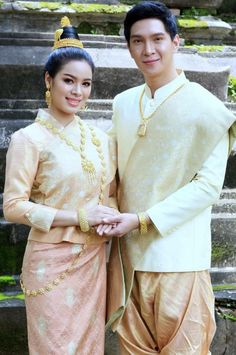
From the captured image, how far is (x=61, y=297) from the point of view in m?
2.49

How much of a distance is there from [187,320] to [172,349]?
0.14 metres

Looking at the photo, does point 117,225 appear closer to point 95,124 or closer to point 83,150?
point 83,150

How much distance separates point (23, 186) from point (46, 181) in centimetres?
10

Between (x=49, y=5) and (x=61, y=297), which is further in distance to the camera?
(x=49, y=5)

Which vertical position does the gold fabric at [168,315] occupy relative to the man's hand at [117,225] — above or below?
below

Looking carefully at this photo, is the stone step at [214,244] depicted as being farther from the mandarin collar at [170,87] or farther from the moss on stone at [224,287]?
the mandarin collar at [170,87]

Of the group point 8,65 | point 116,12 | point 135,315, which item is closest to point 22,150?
point 135,315

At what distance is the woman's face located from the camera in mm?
2479

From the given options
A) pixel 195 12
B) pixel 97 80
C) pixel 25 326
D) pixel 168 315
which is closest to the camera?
pixel 168 315

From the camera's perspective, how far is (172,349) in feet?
8.30

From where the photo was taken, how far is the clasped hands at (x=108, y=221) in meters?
2.45

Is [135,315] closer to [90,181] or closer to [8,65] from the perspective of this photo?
[90,181]

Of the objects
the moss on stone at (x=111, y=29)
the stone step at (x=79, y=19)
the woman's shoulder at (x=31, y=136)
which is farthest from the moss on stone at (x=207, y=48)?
the woman's shoulder at (x=31, y=136)

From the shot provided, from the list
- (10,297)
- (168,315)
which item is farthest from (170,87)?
(10,297)
